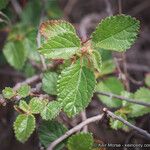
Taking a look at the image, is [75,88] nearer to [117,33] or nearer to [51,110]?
[51,110]

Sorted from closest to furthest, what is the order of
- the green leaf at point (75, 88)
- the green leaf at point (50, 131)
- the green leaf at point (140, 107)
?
the green leaf at point (75, 88), the green leaf at point (50, 131), the green leaf at point (140, 107)

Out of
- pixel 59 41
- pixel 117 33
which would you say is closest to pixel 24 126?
pixel 59 41

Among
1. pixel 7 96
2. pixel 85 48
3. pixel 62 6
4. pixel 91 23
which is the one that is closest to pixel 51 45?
pixel 85 48

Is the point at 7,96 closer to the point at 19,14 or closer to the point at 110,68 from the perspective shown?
the point at 110,68

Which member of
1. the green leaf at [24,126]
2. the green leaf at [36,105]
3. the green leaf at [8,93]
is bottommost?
the green leaf at [24,126]

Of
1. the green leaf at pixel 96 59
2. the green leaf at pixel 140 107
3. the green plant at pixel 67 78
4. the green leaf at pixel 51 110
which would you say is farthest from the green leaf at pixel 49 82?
the green leaf at pixel 140 107

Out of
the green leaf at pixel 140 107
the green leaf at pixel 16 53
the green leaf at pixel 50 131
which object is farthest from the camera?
the green leaf at pixel 16 53

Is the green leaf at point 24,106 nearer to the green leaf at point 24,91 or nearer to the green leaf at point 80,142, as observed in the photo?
the green leaf at point 24,91
